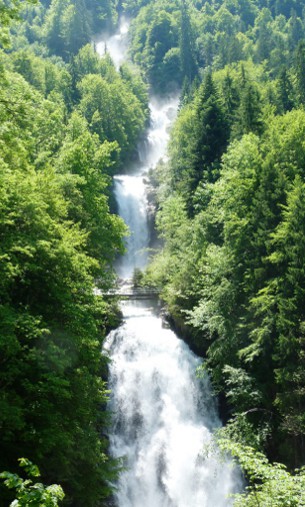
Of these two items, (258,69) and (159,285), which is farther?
(258,69)

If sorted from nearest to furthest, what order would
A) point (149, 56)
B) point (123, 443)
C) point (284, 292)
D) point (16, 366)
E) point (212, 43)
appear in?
point (16, 366) → point (284, 292) → point (123, 443) → point (212, 43) → point (149, 56)

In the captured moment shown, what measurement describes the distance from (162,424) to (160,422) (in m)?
0.14

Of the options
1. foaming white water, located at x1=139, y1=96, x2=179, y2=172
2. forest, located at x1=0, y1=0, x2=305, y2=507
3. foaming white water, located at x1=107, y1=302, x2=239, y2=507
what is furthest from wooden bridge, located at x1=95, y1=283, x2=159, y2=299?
foaming white water, located at x1=139, y1=96, x2=179, y2=172

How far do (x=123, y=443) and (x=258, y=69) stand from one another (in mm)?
60257

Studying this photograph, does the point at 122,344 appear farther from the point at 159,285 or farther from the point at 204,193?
the point at 204,193

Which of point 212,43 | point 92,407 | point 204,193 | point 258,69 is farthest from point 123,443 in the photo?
point 212,43

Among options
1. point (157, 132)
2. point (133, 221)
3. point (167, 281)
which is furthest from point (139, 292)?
point (157, 132)

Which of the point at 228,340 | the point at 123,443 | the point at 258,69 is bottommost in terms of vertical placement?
the point at 123,443

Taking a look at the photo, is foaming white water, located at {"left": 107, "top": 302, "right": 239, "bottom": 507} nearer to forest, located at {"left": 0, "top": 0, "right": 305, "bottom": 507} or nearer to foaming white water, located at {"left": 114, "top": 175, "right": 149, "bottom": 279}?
forest, located at {"left": 0, "top": 0, "right": 305, "bottom": 507}

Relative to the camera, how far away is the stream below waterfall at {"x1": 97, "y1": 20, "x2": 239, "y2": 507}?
21562 millimetres

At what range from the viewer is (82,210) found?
24109 millimetres

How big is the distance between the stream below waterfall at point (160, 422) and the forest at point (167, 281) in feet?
3.13

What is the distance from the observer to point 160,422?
23.9 m

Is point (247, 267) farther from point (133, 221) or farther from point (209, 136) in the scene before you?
point (133, 221)
